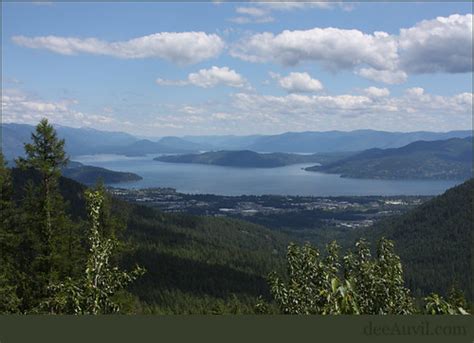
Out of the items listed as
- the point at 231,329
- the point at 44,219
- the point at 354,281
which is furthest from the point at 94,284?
the point at 44,219

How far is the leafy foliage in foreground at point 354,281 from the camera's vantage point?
49.9ft

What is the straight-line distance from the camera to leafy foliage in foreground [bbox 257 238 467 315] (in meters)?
15.2

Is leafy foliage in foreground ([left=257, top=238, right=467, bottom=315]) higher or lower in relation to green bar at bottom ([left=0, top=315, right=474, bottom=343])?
lower

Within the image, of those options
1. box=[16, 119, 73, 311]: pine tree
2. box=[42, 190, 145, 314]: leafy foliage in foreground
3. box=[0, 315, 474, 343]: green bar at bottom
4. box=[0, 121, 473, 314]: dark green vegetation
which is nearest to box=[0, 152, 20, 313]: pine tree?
box=[0, 121, 473, 314]: dark green vegetation

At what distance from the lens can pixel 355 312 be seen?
1054 centimetres

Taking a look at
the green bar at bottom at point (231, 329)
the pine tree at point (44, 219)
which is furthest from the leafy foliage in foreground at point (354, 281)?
the pine tree at point (44, 219)

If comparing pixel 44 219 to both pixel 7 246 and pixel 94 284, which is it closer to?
pixel 7 246

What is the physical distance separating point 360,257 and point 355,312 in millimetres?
8211

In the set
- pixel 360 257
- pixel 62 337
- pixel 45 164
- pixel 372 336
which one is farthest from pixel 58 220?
pixel 372 336

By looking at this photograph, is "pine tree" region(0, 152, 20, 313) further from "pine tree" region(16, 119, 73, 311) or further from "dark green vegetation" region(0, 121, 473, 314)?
"pine tree" region(16, 119, 73, 311)

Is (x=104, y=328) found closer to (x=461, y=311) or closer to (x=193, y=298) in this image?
(x=461, y=311)

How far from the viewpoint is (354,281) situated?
13.9 metres

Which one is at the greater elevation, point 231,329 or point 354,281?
point 231,329

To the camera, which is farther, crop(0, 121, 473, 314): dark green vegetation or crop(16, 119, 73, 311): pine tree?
crop(16, 119, 73, 311): pine tree
